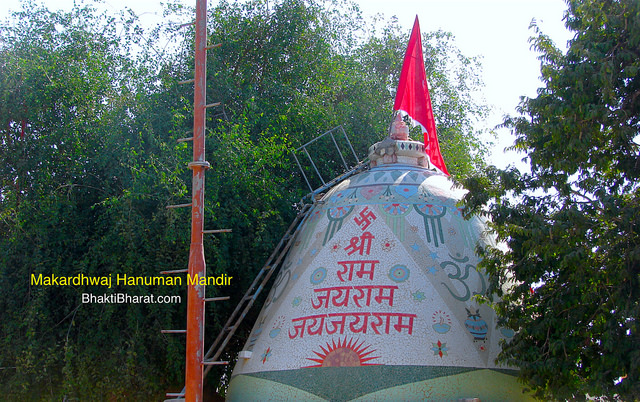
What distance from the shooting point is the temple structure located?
8.59 metres

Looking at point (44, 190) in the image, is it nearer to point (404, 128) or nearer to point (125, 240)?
point (125, 240)

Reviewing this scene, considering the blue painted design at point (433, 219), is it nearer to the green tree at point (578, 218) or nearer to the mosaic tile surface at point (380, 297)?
the mosaic tile surface at point (380, 297)

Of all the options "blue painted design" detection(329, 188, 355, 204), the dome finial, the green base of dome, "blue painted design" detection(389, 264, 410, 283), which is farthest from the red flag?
the green base of dome

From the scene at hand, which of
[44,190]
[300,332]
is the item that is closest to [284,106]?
[44,190]

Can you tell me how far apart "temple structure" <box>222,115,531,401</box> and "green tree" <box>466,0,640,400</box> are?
0.62 m

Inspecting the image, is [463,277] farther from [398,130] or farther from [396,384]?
[398,130]

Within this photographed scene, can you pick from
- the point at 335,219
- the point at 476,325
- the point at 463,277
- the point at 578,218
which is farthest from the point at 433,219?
the point at 578,218

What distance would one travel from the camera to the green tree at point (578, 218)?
782 centimetres

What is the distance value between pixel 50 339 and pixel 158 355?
1652mm

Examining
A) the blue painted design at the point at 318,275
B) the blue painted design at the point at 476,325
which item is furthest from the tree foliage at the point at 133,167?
the blue painted design at the point at 476,325

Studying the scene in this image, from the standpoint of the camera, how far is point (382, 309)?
29.9 ft

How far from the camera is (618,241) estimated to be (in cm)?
795

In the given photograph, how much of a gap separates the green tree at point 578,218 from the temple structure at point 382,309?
2.05ft

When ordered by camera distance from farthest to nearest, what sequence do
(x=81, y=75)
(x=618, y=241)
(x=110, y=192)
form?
(x=81, y=75) < (x=110, y=192) < (x=618, y=241)
